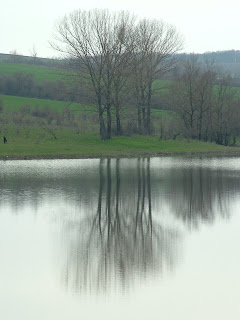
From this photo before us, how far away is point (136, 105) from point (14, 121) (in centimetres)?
1251

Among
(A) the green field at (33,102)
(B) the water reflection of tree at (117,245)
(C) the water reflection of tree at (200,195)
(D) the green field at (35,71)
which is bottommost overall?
(C) the water reflection of tree at (200,195)

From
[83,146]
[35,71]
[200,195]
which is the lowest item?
[83,146]

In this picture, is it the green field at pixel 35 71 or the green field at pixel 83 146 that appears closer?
the green field at pixel 83 146

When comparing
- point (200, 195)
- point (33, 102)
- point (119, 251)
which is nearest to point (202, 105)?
point (33, 102)

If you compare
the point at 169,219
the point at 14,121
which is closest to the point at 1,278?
the point at 169,219

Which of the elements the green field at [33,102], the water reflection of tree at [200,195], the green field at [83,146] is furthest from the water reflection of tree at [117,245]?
the green field at [33,102]

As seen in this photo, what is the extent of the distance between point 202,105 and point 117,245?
48.8 meters

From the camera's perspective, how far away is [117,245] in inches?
484

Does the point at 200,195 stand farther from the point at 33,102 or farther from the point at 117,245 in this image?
the point at 33,102

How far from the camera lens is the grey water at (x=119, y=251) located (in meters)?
8.56

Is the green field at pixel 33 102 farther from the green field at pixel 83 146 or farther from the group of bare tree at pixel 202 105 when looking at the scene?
the green field at pixel 83 146

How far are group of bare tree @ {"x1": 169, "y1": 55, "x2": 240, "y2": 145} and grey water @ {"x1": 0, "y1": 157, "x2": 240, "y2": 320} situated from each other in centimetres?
3690

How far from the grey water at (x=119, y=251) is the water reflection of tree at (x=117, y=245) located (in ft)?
0.07

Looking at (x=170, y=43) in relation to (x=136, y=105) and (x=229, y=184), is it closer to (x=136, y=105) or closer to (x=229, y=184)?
(x=136, y=105)
